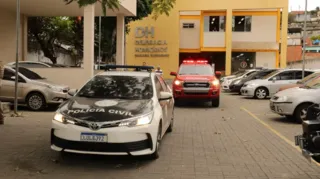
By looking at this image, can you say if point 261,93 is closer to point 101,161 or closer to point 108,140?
point 101,161

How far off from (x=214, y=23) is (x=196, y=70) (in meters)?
22.8

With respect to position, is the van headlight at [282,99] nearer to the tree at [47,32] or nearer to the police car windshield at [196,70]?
the police car windshield at [196,70]

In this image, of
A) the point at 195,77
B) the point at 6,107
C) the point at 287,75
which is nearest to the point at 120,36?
the point at 195,77

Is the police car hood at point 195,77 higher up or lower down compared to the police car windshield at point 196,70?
lower down

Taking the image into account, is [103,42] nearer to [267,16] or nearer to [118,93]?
[267,16]

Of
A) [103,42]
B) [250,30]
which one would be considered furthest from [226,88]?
[250,30]

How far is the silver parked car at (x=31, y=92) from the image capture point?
1297 cm

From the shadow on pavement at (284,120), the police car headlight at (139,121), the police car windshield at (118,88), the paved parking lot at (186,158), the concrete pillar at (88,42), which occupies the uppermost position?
the concrete pillar at (88,42)

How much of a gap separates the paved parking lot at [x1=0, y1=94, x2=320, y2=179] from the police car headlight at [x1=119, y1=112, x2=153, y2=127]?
0.71 meters

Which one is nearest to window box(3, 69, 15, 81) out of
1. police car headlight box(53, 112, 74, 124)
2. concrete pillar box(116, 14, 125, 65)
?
police car headlight box(53, 112, 74, 124)

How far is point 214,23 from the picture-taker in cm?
3825

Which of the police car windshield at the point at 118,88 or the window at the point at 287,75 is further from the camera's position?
the window at the point at 287,75

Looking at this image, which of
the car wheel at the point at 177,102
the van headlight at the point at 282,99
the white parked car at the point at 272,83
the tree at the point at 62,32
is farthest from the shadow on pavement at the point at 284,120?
the tree at the point at 62,32

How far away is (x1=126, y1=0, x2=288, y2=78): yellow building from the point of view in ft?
121
